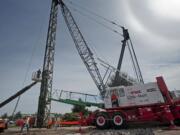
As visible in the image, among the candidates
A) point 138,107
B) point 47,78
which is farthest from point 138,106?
point 47,78

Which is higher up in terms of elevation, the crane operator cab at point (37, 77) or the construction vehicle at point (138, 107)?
the crane operator cab at point (37, 77)

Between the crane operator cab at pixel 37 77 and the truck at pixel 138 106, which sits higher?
the crane operator cab at pixel 37 77

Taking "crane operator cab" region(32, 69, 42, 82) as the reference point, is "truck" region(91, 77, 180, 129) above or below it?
below

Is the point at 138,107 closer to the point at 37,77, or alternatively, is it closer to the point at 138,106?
the point at 138,106

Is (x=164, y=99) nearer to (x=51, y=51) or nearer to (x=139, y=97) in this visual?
(x=139, y=97)

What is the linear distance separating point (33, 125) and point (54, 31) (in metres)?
15.5

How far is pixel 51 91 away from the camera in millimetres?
30859

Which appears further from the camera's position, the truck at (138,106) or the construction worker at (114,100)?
the construction worker at (114,100)

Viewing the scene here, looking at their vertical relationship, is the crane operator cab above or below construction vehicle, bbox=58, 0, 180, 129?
above

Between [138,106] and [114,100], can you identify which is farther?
[114,100]

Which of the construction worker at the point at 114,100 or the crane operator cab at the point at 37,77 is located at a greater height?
the crane operator cab at the point at 37,77

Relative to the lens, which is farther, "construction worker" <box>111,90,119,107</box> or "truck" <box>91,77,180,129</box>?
"construction worker" <box>111,90,119,107</box>

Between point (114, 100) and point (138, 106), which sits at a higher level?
point (114, 100)

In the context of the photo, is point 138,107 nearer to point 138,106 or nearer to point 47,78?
point 138,106
